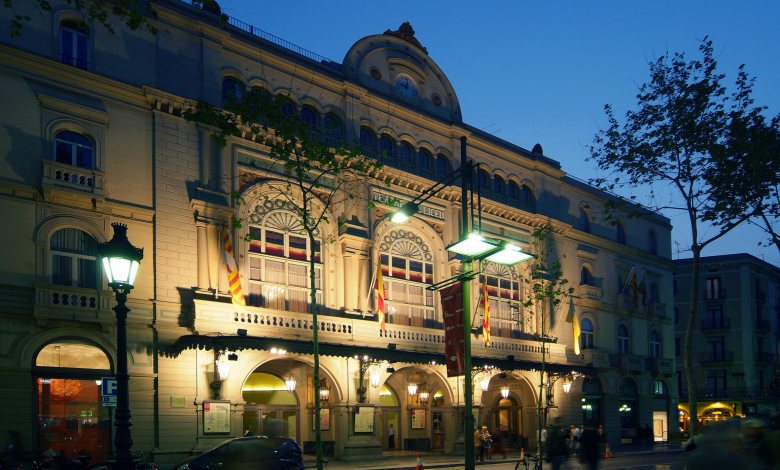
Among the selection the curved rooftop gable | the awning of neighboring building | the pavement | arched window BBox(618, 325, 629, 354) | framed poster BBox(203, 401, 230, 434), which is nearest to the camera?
the awning of neighboring building

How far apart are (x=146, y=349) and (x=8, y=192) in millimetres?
6296

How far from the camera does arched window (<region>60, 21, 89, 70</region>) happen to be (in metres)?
26.1

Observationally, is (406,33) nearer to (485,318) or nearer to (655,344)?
(485,318)

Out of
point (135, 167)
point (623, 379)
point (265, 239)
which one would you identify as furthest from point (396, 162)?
point (623, 379)

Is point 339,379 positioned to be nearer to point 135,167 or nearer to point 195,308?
point 195,308

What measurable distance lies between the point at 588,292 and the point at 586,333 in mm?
2366

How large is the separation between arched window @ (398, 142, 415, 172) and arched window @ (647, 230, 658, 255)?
24213mm

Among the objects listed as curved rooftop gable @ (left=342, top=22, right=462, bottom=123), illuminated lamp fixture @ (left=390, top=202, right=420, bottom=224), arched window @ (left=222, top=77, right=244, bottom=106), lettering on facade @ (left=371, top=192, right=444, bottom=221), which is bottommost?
illuminated lamp fixture @ (left=390, top=202, right=420, bottom=224)

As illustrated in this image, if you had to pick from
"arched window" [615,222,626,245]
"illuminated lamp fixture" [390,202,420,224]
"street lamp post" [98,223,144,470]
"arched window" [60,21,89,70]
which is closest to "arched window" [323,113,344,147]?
"arched window" [60,21,89,70]

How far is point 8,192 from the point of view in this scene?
23.9 m

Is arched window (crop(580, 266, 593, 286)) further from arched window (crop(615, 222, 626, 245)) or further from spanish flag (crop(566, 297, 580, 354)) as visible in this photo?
arched window (crop(615, 222, 626, 245))

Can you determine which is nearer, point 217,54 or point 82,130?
point 82,130

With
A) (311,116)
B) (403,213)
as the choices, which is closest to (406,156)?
(311,116)

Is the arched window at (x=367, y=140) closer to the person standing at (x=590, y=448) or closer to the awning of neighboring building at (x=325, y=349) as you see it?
the awning of neighboring building at (x=325, y=349)
